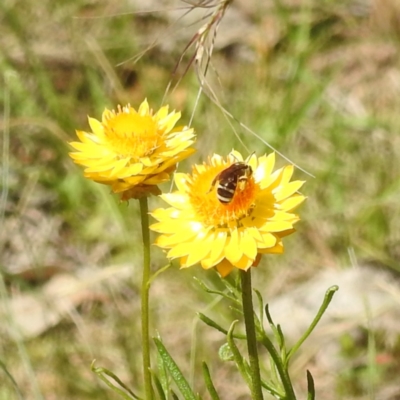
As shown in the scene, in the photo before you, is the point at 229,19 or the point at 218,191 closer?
the point at 218,191

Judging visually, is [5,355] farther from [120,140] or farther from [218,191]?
[218,191]

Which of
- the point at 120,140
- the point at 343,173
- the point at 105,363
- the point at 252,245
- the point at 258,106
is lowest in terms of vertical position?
the point at 105,363

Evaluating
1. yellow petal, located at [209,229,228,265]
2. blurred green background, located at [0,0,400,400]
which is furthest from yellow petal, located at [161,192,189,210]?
blurred green background, located at [0,0,400,400]

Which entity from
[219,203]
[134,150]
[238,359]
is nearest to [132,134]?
[134,150]

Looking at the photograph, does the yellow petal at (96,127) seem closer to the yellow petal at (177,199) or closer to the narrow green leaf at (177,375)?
the yellow petal at (177,199)

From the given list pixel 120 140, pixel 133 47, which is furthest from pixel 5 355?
pixel 133 47

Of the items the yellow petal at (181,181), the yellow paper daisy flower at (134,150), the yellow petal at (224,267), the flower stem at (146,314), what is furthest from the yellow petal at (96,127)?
the yellow petal at (224,267)

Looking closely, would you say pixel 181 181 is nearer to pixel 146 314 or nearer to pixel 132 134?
pixel 132 134
